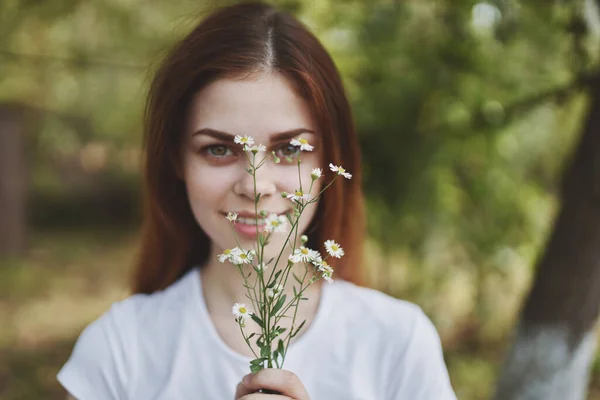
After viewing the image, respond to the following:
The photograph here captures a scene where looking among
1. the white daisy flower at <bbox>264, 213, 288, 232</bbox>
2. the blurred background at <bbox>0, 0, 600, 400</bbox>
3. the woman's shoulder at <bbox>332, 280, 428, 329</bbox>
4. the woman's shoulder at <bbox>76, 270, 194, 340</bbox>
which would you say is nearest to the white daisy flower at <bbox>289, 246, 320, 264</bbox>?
the white daisy flower at <bbox>264, 213, 288, 232</bbox>

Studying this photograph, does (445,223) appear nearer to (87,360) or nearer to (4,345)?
(87,360)

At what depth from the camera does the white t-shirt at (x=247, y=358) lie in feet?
5.28

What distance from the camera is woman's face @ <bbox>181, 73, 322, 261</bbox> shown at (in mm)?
1506

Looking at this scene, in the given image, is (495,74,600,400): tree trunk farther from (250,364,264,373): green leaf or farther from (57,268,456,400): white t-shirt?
(250,364,264,373): green leaf

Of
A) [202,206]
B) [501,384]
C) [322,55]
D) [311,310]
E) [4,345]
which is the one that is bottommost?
[4,345]

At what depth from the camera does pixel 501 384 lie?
9.89 feet

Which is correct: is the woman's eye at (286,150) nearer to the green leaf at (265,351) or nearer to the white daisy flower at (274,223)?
the white daisy flower at (274,223)

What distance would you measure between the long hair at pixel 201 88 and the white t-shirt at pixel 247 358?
22 centimetres

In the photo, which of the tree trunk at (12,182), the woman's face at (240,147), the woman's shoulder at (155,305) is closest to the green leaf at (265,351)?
the woman's face at (240,147)

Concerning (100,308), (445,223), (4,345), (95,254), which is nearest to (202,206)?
(445,223)

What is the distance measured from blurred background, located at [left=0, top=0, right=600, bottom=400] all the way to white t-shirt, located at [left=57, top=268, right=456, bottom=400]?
2.90 feet

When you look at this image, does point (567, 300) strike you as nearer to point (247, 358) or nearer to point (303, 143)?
point (247, 358)

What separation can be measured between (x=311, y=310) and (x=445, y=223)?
2.42m

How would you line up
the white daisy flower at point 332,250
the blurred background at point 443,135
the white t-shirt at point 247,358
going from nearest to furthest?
the white daisy flower at point 332,250 → the white t-shirt at point 247,358 → the blurred background at point 443,135
